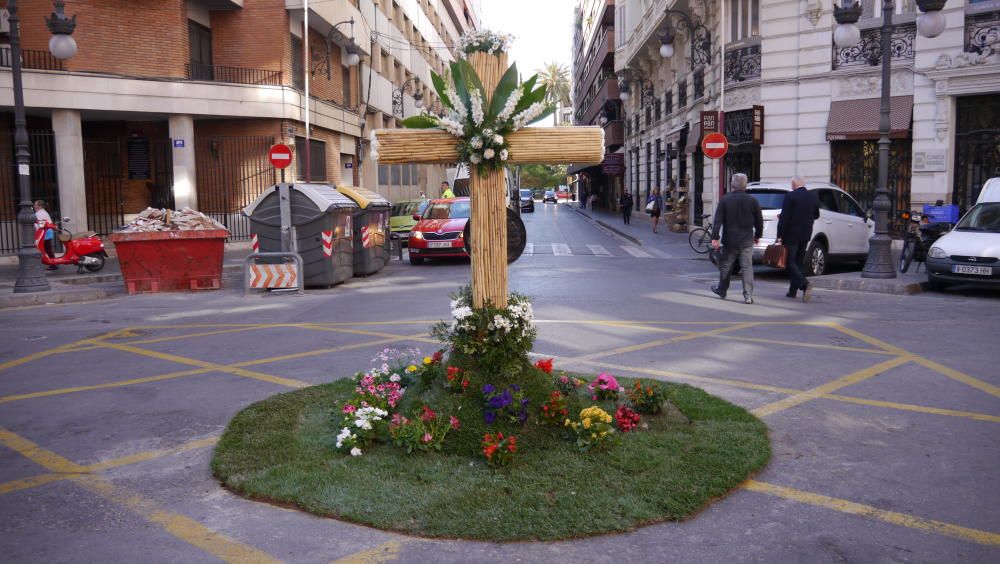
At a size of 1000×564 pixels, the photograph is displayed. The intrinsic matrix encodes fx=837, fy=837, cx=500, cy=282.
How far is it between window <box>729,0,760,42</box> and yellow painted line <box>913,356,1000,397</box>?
17994 mm

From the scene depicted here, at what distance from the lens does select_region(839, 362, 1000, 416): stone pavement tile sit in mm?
6387

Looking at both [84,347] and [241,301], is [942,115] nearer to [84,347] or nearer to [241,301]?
[241,301]

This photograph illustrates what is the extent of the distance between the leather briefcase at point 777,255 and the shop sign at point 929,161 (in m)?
10.1

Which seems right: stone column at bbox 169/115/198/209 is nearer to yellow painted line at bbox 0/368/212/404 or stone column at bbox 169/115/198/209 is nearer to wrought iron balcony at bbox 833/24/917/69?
yellow painted line at bbox 0/368/212/404

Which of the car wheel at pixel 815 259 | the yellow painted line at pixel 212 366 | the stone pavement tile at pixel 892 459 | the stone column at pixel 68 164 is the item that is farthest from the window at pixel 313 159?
the stone pavement tile at pixel 892 459

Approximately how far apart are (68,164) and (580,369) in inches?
753

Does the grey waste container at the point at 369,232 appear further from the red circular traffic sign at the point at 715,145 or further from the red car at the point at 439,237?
the red circular traffic sign at the point at 715,145

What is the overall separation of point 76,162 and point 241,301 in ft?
38.5

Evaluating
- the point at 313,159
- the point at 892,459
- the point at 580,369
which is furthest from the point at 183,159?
the point at 892,459

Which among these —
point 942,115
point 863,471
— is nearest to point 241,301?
point 863,471

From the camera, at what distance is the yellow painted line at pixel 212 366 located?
7297mm

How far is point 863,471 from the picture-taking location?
4.88 meters

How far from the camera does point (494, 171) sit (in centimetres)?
517

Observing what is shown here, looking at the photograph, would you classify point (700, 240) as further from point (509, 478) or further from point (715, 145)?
point (509, 478)
